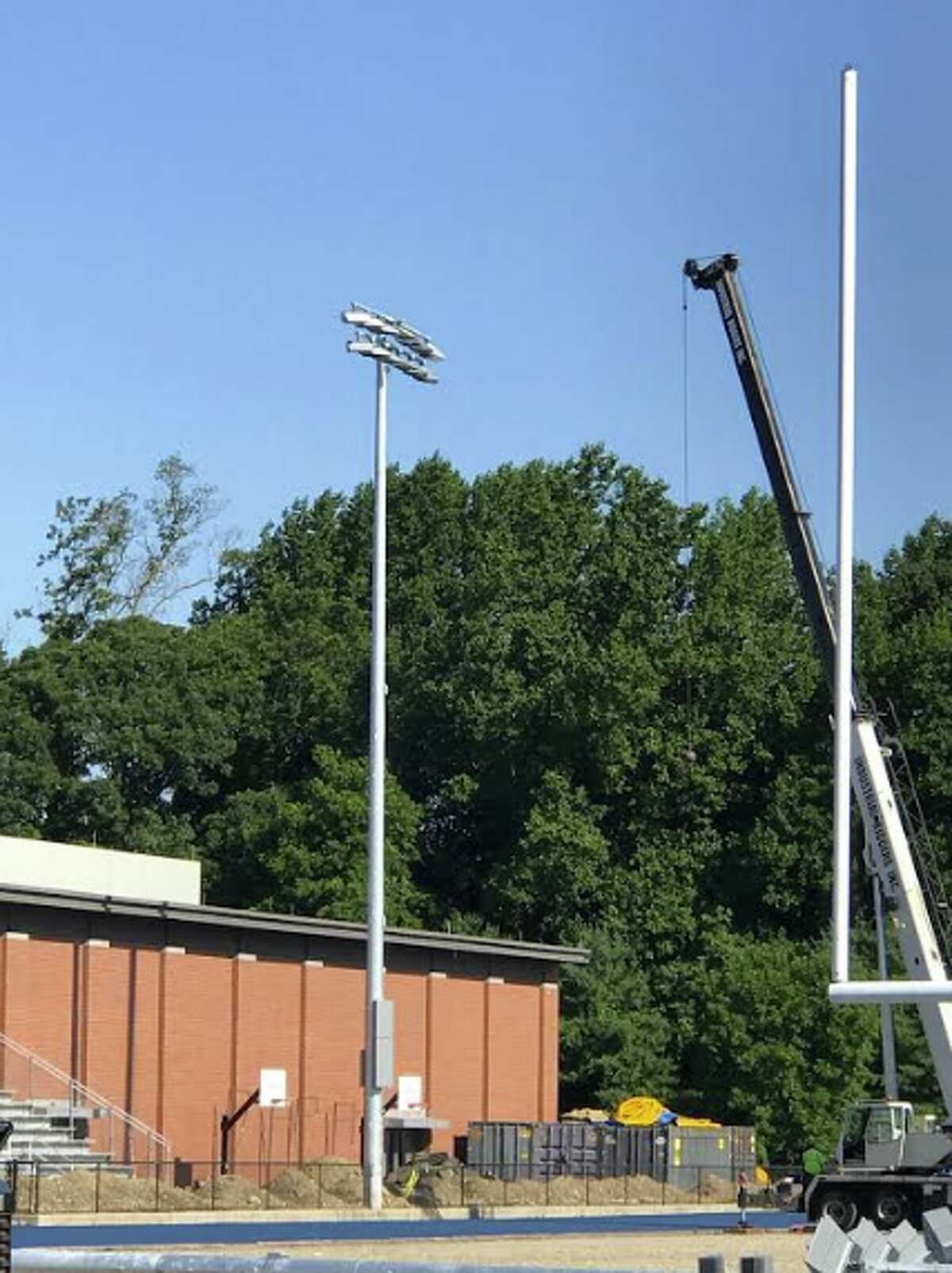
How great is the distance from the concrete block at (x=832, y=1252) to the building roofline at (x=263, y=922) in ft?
132

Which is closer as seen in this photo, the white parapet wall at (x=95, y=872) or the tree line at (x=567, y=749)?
the white parapet wall at (x=95, y=872)

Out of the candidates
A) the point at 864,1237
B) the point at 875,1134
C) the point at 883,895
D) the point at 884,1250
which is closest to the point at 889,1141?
the point at 875,1134

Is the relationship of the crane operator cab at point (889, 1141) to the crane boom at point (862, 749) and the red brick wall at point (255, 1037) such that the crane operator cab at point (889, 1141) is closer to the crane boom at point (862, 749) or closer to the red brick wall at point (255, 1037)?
the crane boom at point (862, 749)

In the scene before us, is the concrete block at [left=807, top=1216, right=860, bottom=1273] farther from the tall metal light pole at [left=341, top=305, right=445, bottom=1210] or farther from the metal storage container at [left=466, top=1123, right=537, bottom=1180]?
the metal storage container at [left=466, top=1123, right=537, bottom=1180]

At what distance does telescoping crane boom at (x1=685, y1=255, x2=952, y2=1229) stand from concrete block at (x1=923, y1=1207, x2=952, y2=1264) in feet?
65.3

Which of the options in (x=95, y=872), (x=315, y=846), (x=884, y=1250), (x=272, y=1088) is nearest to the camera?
(x=884, y=1250)

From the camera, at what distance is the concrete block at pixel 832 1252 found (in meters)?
17.9

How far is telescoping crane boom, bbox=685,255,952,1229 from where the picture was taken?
4106 cm

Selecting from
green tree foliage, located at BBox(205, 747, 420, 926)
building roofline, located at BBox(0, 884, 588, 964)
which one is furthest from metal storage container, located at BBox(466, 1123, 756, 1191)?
green tree foliage, located at BBox(205, 747, 420, 926)

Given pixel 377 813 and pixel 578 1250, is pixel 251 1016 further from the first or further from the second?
pixel 578 1250

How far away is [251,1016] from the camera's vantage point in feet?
210

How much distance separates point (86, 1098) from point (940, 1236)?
42970 mm

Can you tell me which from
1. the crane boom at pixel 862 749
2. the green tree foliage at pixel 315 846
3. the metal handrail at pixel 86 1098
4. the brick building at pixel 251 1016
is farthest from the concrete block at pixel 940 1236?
the green tree foliage at pixel 315 846

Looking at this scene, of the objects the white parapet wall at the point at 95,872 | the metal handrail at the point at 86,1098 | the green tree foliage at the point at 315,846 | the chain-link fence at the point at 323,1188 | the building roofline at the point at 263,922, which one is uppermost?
the green tree foliage at the point at 315,846
